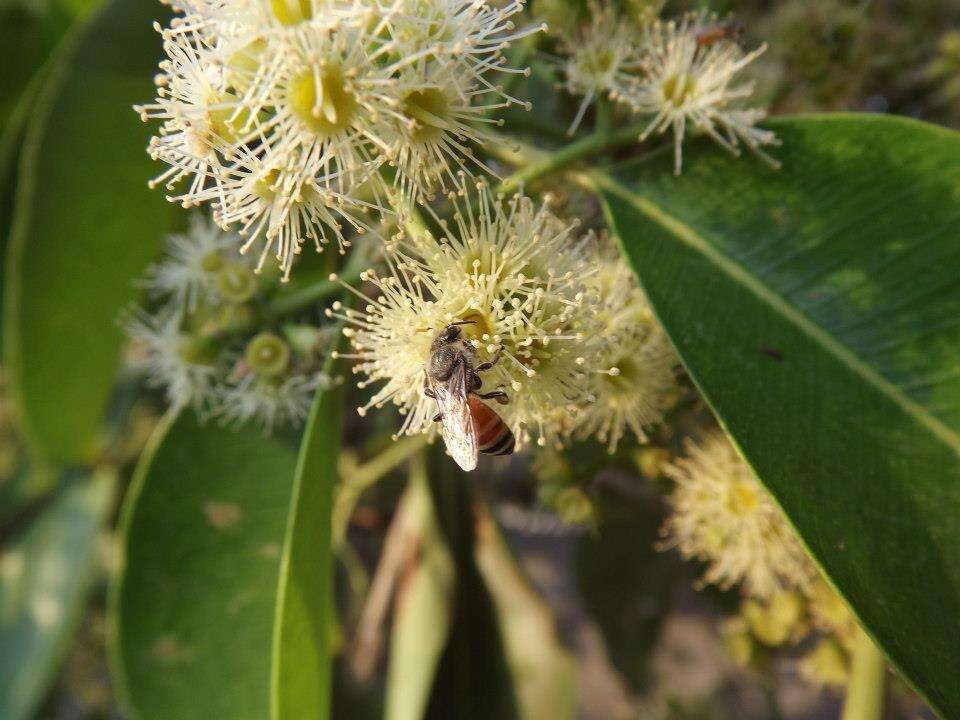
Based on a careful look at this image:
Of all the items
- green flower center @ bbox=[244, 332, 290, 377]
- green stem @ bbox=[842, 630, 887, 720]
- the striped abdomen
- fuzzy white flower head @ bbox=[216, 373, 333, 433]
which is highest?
green flower center @ bbox=[244, 332, 290, 377]

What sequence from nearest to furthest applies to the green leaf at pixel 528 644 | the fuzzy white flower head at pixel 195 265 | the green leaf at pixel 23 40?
1. the fuzzy white flower head at pixel 195 265
2. the green leaf at pixel 528 644
3. the green leaf at pixel 23 40

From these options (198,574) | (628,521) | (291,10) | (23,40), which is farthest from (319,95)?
(23,40)

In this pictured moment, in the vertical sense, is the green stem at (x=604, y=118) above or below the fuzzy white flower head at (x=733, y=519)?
above

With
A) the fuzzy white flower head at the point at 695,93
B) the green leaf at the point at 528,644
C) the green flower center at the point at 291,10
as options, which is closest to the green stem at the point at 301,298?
the green flower center at the point at 291,10

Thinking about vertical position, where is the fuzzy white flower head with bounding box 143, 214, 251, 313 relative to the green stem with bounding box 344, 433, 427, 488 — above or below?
above

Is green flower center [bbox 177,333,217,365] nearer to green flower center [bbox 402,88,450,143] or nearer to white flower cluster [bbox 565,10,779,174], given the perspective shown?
green flower center [bbox 402,88,450,143]

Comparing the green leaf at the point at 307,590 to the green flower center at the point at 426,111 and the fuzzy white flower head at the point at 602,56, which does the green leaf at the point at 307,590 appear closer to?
the green flower center at the point at 426,111

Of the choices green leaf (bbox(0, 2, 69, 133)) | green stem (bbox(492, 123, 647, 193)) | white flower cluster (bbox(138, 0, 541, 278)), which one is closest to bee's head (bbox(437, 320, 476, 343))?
white flower cluster (bbox(138, 0, 541, 278))

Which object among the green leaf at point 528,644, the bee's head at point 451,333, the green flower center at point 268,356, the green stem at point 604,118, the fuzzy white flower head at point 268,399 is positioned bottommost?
the green leaf at point 528,644
